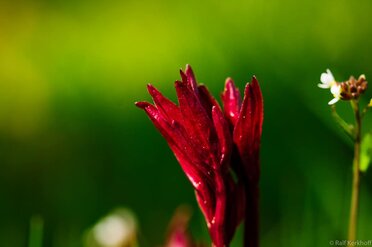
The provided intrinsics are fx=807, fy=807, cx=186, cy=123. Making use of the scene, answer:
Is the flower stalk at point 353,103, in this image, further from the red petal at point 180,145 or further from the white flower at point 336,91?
the red petal at point 180,145

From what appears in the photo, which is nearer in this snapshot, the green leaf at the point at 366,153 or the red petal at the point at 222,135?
the red petal at the point at 222,135

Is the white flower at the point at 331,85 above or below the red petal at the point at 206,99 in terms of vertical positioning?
below

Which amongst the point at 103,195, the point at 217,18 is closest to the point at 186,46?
the point at 217,18

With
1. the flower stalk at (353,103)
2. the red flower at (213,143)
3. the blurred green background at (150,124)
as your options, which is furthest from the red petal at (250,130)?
the blurred green background at (150,124)

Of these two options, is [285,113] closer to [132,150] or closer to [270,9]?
[132,150]

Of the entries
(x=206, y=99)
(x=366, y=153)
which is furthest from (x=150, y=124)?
(x=206, y=99)

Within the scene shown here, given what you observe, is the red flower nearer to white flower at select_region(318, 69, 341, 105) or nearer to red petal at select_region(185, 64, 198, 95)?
red petal at select_region(185, 64, 198, 95)

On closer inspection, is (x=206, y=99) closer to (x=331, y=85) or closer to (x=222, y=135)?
(x=222, y=135)
